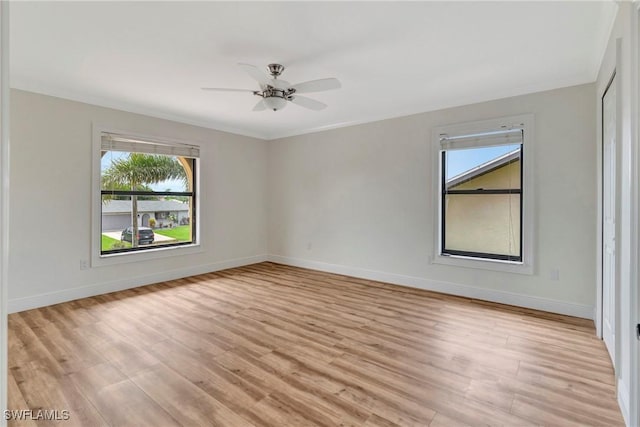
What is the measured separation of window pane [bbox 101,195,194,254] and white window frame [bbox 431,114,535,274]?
3854 millimetres

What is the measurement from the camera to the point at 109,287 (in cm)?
410

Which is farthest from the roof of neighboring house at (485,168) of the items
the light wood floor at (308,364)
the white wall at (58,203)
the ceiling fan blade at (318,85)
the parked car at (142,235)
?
the parked car at (142,235)

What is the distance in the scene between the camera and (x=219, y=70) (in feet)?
Result: 9.87

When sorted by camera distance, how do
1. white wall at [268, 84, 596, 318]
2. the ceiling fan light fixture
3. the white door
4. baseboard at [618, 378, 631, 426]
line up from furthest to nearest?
white wall at [268, 84, 596, 318] → the ceiling fan light fixture → the white door → baseboard at [618, 378, 631, 426]

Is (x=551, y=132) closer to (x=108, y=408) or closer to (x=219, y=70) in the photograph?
(x=219, y=70)

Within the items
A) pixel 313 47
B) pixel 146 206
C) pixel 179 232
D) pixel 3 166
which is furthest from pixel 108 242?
pixel 3 166

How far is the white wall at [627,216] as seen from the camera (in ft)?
5.10

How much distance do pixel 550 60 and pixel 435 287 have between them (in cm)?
280

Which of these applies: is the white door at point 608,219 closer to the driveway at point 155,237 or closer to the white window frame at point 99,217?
the white window frame at point 99,217

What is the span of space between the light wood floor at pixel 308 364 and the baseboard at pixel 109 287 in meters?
0.14

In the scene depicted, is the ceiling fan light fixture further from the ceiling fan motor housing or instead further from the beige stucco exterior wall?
the beige stucco exterior wall

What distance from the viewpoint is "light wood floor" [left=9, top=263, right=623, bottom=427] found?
→ 1804 millimetres

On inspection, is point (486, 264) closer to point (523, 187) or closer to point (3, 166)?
point (523, 187)

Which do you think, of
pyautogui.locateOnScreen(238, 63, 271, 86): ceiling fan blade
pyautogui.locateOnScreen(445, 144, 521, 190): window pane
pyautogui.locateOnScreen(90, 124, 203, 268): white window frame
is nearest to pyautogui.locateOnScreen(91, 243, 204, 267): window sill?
pyautogui.locateOnScreen(90, 124, 203, 268): white window frame
